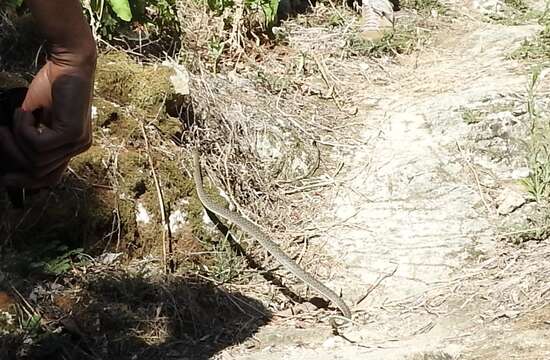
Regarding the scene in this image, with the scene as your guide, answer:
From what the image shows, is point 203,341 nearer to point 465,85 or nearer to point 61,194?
point 61,194

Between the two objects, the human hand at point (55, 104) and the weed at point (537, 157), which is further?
the weed at point (537, 157)

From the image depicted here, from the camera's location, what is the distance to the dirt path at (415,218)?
3.46 meters

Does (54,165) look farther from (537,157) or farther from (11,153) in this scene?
(537,157)

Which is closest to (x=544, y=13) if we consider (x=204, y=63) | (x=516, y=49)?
(x=516, y=49)

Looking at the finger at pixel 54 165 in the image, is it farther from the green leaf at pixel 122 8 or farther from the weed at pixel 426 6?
the weed at pixel 426 6

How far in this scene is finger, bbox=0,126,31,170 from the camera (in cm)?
189

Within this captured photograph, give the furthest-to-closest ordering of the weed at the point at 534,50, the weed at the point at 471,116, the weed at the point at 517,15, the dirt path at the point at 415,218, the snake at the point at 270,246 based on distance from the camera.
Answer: the weed at the point at 517,15
the weed at the point at 534,50
the weed at the point at 471,116
the snake at the point at 270,246
the dirt path at the point at 415,218

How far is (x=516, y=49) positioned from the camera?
567 cm

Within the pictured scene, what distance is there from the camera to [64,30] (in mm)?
1873

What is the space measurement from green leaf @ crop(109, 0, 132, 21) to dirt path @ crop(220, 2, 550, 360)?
4.51ft

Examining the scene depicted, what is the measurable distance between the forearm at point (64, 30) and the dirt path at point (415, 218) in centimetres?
183

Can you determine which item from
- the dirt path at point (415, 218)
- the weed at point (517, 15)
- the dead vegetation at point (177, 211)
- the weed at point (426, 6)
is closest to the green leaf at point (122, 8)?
the dead vegetation at point (177, 211)

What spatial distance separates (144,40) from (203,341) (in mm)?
1936

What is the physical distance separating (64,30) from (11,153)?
0.28 m
